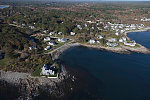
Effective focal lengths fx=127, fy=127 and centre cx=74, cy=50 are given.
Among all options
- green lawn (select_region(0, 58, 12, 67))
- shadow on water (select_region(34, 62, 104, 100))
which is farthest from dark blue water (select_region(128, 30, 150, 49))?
green lawn (select_region(0, 58, 12, 67))

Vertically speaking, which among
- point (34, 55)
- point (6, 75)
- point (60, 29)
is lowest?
point (6, 75)

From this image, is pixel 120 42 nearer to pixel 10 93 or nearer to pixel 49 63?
Result: pixel 49 63

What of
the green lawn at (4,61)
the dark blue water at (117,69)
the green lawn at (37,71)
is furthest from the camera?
the green lawn at (4,61)

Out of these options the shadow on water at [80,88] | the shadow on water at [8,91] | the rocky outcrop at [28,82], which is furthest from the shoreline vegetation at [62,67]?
the shadow on water at [80,88]

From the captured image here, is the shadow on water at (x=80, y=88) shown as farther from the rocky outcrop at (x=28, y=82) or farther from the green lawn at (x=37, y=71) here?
the green lawn at (x=37, y=71)

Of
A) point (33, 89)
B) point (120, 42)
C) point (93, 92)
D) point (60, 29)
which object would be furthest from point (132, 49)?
point (33, 89)

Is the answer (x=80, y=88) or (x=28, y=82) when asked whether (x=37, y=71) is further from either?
(x=80, y=88)

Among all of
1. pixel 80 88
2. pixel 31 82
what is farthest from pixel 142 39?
pixel 31 82

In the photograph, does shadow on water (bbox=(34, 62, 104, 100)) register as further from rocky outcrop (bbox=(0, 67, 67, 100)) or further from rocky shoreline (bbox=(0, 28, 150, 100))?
rocky outcrop (bbox=(0, 67, 67, 100))
